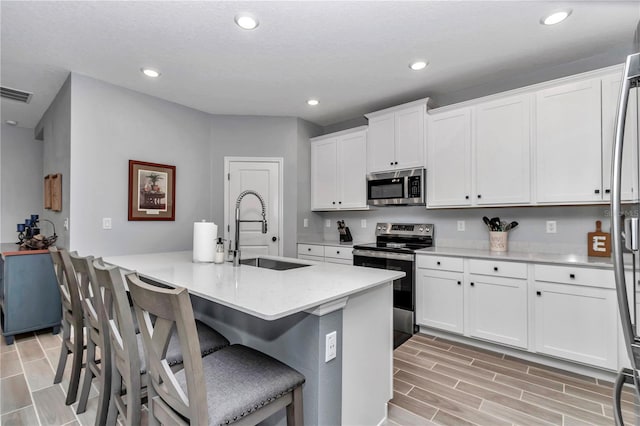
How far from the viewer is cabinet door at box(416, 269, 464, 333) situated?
291 cm

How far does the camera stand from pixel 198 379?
100cm

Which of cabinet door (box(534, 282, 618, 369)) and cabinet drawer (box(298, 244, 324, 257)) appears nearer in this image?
cabinet door (box(534, 282, 618, 369))

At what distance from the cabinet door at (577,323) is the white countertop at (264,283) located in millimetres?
1525

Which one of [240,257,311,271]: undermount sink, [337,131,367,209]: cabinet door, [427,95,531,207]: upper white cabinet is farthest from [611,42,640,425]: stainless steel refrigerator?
[337,131,367,209]: cabinet door

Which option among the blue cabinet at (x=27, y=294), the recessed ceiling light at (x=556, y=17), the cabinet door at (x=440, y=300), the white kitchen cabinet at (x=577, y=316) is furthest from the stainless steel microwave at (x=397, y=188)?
the blue cabinet at (x=27, y=294)

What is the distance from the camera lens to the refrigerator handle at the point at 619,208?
2.80 ft

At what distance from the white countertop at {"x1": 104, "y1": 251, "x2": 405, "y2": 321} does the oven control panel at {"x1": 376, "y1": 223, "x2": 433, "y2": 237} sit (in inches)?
78.0

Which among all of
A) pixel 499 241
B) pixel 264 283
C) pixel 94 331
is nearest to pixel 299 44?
pixel 264 283

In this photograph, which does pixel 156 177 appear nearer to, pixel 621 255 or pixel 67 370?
pixel 67 370

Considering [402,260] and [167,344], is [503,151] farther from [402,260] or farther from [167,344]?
[167,344]

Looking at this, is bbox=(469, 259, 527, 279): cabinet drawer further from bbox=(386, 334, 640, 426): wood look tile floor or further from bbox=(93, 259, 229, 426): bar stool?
bbox=(93, 259, 229, 426): bar stool

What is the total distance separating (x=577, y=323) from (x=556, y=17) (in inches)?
88.0

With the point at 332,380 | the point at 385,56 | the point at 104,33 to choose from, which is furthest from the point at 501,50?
the point at 104,33

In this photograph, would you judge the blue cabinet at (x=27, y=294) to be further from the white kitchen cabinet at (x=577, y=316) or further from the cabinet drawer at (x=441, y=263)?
the white kitchen cabinet at (x=577, y=316)
